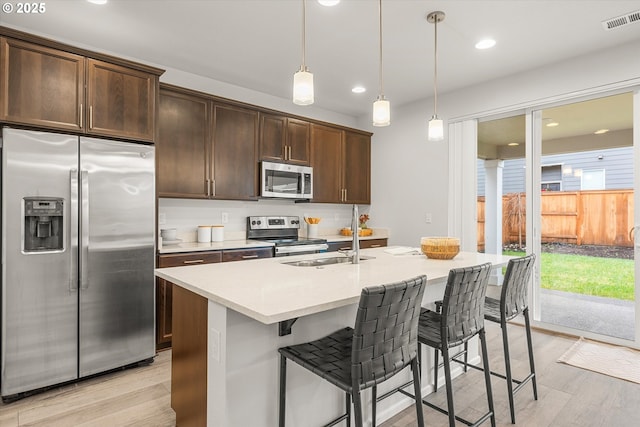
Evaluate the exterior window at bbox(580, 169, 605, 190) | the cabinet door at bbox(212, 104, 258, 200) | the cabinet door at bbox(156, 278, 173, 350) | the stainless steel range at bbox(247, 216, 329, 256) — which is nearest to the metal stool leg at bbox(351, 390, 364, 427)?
the cabinet door at bbox(156, 278, 173, 350)

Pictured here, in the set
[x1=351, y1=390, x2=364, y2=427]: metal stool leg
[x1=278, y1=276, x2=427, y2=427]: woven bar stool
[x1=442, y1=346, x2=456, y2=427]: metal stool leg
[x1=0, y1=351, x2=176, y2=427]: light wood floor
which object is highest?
[x1=278, y1=276, x2=427, y2=427]: woven bar stool

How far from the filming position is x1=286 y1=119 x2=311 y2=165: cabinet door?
4316 millimetres

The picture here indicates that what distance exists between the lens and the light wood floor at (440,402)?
6.77 feet

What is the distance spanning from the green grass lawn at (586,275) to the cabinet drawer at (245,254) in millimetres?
2686

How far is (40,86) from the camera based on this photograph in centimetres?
240

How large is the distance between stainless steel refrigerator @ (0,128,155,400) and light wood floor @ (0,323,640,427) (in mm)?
150

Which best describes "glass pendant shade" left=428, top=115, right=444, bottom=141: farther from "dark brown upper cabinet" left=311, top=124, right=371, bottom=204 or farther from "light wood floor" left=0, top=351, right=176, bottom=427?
"light wood floor" left=0, top=351, right=176, bottom=427

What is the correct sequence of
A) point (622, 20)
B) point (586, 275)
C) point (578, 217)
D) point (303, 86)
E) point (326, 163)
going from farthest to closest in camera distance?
point (326, 163) < point (586, 275) < point (578, 217) < point (622, 20) < point (303, 86)

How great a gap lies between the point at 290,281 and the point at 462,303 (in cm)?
86

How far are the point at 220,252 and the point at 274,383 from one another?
1.96 m

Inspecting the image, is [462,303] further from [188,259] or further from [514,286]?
[188,259]

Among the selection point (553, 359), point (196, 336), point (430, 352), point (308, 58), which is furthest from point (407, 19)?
point (553, 359)

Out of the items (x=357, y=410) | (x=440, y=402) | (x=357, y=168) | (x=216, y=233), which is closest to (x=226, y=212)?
(x=216, y=233)

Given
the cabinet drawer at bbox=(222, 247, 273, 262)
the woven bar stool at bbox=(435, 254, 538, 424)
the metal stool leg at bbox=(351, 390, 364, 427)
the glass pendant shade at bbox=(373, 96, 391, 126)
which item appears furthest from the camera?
the cabinet drawer at bbox=(222, 247, 273, 262)
